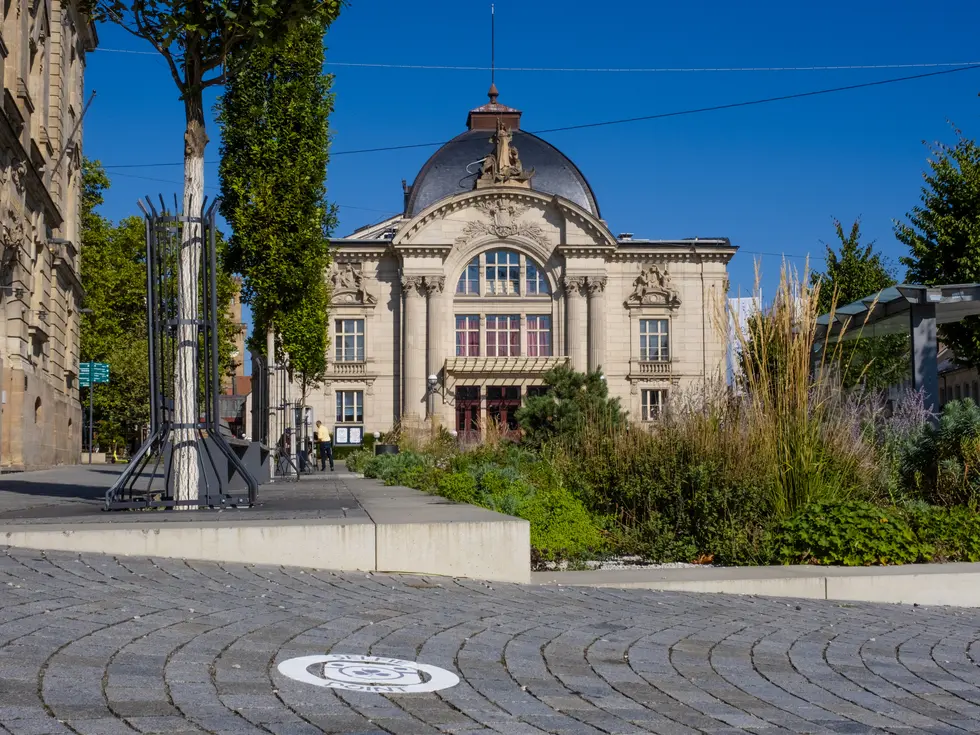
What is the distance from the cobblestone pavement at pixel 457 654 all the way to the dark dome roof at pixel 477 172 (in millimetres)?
49970

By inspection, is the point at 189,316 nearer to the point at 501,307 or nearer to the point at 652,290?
the point at 501,307

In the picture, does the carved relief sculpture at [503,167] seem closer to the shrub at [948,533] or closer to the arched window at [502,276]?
the arched window at [502,276]

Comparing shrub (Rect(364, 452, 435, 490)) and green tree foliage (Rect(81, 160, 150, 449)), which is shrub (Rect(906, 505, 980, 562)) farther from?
green tree foliage (Rect(81, 160, 150, 449))

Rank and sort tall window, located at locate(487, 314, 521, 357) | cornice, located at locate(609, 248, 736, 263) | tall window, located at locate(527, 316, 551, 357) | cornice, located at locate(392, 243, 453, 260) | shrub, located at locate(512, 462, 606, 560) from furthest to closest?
cornice, located at locate(609, 248, 736, 263)
tall window, located at locate(527, 316, 551, 357)
tall window, located at locate(487, 314, 521, 357)
cornice, located at locate(392, 243, 453, 260)
shrub, located at locate(512, 462, 606, 560)

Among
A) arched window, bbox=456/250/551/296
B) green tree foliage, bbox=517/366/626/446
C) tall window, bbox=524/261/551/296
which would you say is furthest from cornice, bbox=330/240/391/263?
green tree foliage, bbox=517/366/626/446

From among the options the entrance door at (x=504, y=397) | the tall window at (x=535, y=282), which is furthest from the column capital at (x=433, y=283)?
the entrance door at (x=504, y=397)

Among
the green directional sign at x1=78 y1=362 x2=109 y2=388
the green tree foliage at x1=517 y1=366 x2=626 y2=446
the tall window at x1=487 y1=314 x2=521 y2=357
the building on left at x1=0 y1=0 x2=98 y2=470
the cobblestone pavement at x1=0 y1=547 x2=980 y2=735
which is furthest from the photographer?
the tall window at x1=487 y1=314 x2=521 y2=357

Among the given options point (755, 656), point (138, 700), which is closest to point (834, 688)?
point (755, 656)

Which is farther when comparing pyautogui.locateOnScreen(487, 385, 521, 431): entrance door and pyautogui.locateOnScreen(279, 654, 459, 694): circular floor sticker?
pyautogui.locateOnScreen(487, 385, 521, 431): entrance door

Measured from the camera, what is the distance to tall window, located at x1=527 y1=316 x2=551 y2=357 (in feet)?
178

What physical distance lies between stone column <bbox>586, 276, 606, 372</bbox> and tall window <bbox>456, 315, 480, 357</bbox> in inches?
212

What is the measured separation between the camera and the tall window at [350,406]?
53.3 meters

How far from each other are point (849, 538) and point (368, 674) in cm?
472

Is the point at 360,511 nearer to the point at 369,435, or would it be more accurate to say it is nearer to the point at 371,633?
the point at 371,633
